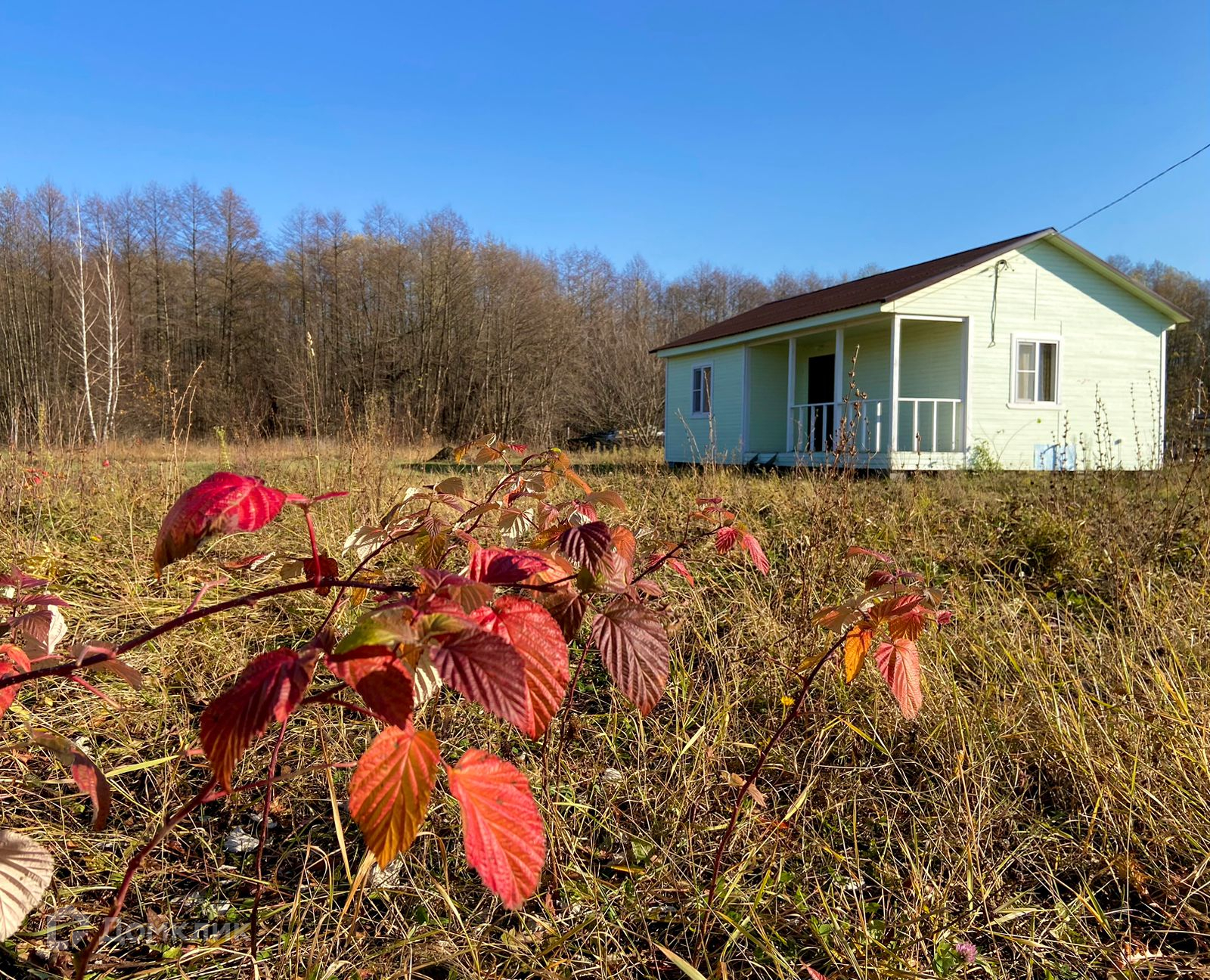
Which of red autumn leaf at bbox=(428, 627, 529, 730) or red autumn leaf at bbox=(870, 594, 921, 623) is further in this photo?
red autumn leaf at bbox=(870, 594, 921, 623)

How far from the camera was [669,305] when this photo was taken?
39.9 m

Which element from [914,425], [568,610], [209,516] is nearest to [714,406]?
[914,425]

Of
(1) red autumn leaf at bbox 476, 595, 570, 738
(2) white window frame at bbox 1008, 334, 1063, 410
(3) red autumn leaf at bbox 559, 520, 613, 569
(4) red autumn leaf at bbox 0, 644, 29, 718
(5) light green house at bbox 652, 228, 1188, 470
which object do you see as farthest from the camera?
(2) white window frame at bbox 1008, 334, 1063, 410

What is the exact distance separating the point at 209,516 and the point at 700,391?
16.1 metres

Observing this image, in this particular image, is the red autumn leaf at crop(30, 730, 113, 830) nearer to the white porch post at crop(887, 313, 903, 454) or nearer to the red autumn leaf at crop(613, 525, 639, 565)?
the red autumn leaf at crop(613, 525, 639, 565)

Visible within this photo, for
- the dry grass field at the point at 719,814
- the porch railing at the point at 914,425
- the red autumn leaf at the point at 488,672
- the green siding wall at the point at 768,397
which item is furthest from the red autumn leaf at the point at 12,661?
the green siding wall at the point at 768,397

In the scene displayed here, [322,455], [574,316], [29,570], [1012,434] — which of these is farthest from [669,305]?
[29,570]

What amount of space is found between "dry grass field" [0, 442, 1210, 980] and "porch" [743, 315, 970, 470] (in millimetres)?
7696

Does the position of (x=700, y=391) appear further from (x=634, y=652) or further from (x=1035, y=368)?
(x=634, y=652)

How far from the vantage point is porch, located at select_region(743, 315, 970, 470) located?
1138 cm

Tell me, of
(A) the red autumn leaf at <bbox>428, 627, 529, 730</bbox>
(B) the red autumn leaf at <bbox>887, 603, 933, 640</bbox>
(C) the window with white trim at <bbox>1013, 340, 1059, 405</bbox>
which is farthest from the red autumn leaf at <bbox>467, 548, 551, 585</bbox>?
(C) the window with white trim at <bbox>1013, 340, 1059, 405</bbox>

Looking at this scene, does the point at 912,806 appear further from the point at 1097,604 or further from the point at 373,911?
the point at 1097,604

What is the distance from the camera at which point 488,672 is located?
2.04 ft

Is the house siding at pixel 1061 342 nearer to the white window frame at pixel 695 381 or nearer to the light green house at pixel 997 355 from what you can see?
the light green house at pixel 997 355
